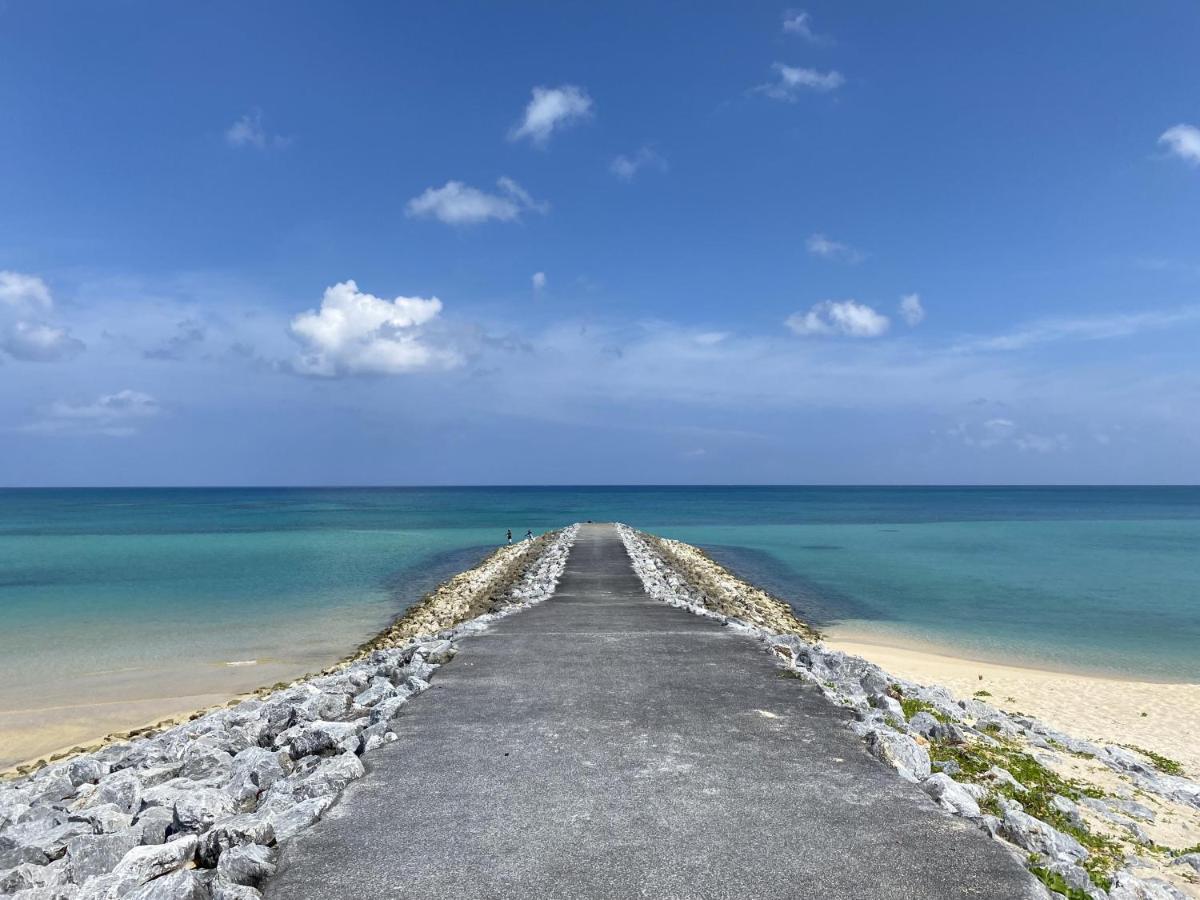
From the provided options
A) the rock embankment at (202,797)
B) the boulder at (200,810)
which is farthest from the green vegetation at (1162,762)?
the boulder at (200,810)

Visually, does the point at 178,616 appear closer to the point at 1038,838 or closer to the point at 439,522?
the point at 1038,838

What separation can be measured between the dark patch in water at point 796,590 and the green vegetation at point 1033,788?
44.6 ft

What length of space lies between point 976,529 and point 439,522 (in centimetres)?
4596

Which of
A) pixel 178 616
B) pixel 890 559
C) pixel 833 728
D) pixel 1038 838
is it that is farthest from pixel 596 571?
pixel 890 559

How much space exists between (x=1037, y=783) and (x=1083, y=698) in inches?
299

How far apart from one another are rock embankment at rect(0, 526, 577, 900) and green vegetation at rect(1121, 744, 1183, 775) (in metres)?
8.93

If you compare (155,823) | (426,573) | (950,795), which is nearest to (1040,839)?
(950,795)

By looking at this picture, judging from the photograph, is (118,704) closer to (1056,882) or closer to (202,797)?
(202,797)

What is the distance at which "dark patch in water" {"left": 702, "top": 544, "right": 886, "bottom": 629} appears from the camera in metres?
22.9

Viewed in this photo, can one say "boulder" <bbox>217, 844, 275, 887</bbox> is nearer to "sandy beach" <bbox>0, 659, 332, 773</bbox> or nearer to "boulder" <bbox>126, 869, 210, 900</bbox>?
"boulder" <bbox>126, 869, 210, 900</bbox>

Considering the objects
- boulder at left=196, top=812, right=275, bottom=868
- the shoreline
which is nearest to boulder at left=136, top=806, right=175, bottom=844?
boulder at left=196, top=812, right=275, bottom=868

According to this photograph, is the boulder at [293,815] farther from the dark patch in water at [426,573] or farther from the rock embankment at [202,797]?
the dark patch in water at [426,573]

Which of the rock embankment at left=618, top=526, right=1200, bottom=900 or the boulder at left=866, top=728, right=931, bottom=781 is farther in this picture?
the boulder at left=866, top=728, right=931, bottom=781

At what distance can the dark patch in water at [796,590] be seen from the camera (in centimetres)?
2286
